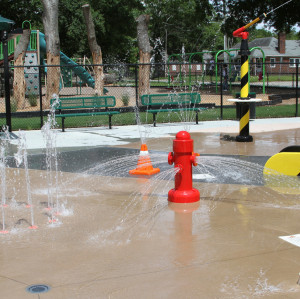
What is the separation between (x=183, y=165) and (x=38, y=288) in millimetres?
2641

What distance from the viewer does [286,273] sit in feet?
12.0

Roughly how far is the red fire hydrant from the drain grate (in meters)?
2.52

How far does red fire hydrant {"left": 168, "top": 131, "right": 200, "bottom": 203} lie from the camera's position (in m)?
5.60

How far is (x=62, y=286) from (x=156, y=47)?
2974 inches

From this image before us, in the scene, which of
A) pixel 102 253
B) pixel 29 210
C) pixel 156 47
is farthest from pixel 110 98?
pixel 156 47

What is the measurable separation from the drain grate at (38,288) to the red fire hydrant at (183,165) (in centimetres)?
252

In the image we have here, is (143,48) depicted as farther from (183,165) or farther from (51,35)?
(183,165)

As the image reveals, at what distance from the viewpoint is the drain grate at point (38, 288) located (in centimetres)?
339

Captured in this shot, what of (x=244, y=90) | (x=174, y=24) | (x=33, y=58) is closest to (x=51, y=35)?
(x=33, y=58)

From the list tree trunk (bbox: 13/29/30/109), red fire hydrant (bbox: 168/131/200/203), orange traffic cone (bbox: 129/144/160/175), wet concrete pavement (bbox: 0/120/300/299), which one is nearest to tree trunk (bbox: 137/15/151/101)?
tree trunk (bbox: 13/29/30/109)

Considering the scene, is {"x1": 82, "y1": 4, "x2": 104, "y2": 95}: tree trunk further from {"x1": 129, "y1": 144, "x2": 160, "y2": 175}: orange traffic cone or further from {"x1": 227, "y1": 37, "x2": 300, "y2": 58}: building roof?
{"x1": 227, "y1": 37, "x2": 300, "y2": 58}: building roof

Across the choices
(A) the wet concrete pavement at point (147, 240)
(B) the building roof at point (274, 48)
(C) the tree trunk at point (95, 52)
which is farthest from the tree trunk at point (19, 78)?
(B) the building roof at point (274, 48)

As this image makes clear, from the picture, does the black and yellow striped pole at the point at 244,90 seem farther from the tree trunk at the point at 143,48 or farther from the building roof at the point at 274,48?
the building roof at the point at 274,48

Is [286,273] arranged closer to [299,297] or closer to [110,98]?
[299,297]
